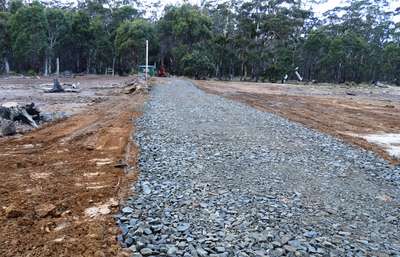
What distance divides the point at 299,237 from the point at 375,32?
231 ft

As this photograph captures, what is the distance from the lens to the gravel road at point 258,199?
170 inches

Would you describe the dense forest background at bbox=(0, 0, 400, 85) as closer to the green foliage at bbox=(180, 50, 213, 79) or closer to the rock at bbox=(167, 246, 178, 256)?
the green foliage at bbox=(180, 50, 213, 79)

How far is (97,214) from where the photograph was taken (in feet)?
16.3

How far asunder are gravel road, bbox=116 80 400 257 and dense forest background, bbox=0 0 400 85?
39.8 meters

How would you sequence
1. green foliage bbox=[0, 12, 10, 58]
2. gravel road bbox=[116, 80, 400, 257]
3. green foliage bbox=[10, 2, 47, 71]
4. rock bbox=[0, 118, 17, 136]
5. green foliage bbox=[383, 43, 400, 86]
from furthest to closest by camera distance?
green foliage bbox=[383, 43, 400, 86]
green foliage bbox=[0, 12, 10, 58]
green foliage bbox=[10, 2, 47, 71]
rock bbox=[0, 118, 17, 136]
gravel road bbox=[116, 80, 400, 257]

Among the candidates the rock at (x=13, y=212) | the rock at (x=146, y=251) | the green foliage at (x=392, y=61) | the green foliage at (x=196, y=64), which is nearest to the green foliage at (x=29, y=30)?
the green foliage at (x=196, y=64)

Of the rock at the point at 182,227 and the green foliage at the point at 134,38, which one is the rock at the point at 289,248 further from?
the green foliage at the point at 134,38

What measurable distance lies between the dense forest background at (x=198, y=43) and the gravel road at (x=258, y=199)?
1566 inches

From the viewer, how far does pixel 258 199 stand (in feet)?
18.4

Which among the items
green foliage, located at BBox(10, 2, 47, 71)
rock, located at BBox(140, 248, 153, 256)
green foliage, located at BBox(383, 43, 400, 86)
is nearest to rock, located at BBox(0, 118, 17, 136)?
rock, located at BBox(140, 248, 153, 256)

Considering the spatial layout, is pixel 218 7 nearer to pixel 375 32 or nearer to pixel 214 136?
pixel 375 32

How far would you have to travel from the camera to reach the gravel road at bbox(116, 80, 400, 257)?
4.31m

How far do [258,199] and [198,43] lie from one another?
4793 cm

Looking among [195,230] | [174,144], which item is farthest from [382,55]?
[195,230]
